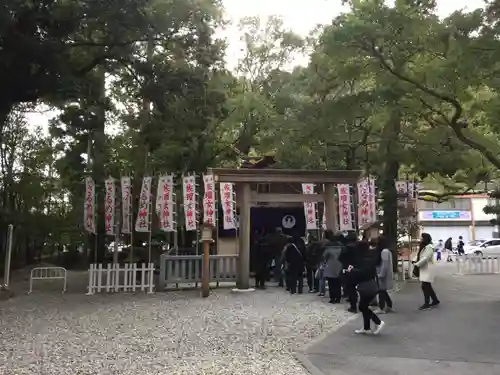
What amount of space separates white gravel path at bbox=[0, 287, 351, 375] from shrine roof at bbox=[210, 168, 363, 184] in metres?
3.25

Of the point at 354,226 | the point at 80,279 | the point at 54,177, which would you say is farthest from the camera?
the point at 54,177

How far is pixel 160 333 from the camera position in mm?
8188

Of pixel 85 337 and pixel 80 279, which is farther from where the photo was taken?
pixel 80 279

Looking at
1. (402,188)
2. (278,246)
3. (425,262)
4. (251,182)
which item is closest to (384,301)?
(425,262)

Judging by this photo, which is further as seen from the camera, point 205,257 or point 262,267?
point 262,267

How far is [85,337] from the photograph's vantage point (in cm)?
796

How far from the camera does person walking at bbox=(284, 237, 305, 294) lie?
43.8 ft

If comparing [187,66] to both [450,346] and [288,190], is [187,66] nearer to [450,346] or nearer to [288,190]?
[288,190]

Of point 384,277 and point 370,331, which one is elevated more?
point 384,277

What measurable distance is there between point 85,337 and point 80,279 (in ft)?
37.2

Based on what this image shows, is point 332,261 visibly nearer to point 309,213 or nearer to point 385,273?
point 385,273

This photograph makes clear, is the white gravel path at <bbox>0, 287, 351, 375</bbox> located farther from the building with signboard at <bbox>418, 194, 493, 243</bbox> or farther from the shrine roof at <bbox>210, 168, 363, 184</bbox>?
the building with signboard at <bbox>418, 194, 493, 243</bbox>

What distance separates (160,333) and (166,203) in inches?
257

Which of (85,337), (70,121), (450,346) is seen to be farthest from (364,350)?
(70,121)
